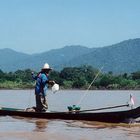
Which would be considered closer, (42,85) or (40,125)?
(40,125)

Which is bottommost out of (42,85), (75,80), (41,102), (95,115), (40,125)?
(40,125)

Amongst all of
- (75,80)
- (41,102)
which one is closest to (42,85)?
(41,102)

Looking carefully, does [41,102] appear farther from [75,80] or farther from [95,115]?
[75,80]

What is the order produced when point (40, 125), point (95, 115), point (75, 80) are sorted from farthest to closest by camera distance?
point (75, 80)
point (95, 115)
point (40, 125)

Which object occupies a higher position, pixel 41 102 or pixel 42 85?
pixel 42 85

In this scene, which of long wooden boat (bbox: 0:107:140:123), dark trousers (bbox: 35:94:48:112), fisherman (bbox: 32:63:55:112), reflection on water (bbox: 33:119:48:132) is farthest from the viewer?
dark trousers (bbox: 35:94:48:112)

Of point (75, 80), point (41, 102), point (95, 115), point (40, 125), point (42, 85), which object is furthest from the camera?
point (75, 80)

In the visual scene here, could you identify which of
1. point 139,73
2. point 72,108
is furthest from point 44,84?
point 139,73

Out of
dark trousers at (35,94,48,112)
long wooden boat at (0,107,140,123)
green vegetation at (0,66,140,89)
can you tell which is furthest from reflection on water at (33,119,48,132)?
green vegetation at (0,66,140,89)

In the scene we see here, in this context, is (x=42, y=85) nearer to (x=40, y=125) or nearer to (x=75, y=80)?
(x=40, y=125)

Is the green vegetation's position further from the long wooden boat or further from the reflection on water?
the reflection on water

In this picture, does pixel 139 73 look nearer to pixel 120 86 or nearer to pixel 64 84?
pixel 120 86

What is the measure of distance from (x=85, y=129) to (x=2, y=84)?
79.9m

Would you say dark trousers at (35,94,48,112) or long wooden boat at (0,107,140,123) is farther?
dark trousers at (35,94,48,112)
